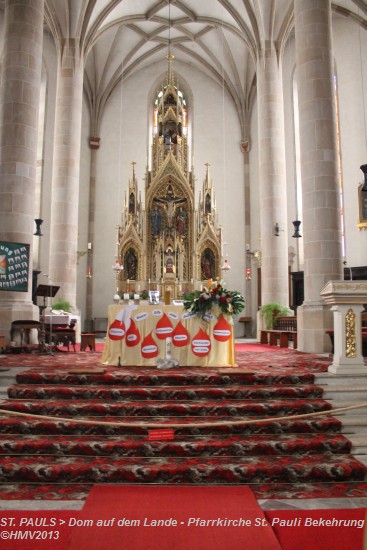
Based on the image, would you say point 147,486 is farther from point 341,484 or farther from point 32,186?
point 32,186

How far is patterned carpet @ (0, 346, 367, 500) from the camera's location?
3889mm

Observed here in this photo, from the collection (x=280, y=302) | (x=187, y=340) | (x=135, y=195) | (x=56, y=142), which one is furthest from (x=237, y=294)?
(x=135, y=195)

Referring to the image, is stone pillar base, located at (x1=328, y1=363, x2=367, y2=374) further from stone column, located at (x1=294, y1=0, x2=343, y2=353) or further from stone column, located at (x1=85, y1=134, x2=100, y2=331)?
stone column, located at (x1=85, y1=134, x2=100, y2=331)

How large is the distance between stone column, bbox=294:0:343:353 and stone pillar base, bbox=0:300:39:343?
18.7 ft

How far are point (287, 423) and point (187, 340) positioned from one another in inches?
104

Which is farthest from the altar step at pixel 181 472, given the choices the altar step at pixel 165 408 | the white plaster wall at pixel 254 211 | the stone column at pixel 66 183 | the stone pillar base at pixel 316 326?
the white plaster wall at pixel 254 211

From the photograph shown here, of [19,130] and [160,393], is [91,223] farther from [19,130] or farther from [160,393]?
[160,393]

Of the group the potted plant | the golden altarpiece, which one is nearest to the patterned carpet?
the potted plant

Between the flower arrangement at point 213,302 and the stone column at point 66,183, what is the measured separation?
7618 millimetres

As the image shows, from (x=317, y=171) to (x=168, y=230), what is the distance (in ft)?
28.7

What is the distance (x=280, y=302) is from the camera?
13688 mm

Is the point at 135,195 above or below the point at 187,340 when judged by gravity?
above

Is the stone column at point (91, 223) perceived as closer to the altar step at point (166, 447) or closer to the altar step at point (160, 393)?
the altar step at point (160, 393)

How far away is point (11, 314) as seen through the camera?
8805 mm
